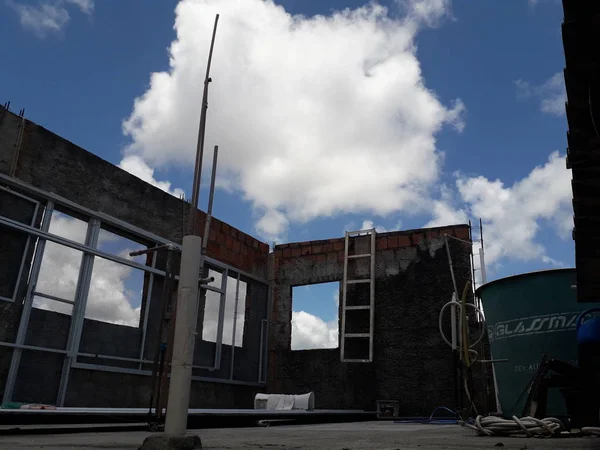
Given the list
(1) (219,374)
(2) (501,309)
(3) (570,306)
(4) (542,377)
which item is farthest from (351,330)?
(4) (542,377)

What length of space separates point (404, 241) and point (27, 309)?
609cm

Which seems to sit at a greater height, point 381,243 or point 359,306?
point 381,243

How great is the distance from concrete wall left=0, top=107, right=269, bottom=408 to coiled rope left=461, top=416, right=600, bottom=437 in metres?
5.06

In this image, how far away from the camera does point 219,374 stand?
8.65m

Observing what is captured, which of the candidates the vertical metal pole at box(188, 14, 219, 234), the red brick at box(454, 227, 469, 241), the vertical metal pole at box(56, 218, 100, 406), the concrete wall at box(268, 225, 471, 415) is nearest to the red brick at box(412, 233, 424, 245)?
the concrete wall at box(268, 225, 471, 415)

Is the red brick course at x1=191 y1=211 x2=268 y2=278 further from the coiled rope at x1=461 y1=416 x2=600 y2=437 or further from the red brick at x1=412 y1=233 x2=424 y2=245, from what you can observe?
the coiled rope at x1=461 y1=416 x2=600 y2=437

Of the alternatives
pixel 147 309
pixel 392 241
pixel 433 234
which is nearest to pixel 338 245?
pixel 392 241

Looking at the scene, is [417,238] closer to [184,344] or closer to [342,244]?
[342,244]

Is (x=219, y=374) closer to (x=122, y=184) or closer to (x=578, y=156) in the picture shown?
(x=122, y=184)

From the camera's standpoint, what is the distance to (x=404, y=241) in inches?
365

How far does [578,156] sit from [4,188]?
582cm

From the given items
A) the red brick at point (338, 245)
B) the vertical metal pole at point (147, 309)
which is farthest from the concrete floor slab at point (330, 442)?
the red brick at point (338, 245)

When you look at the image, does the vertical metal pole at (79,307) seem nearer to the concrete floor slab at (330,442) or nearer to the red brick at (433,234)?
the concrete floor slab at (330,442)

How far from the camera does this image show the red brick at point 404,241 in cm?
924
